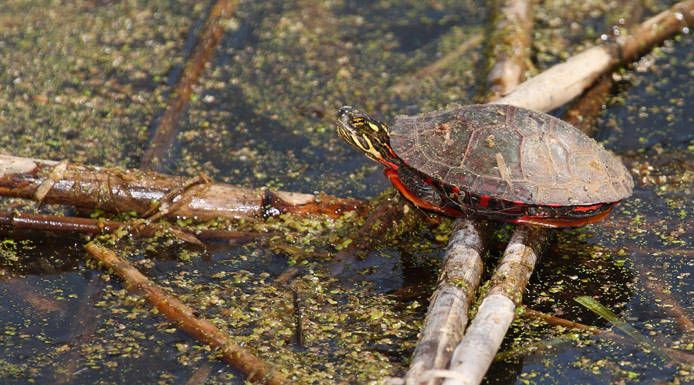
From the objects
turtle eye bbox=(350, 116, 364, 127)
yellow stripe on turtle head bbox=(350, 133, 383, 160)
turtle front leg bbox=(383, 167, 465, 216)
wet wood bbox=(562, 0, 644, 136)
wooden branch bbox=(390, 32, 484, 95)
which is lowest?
wet wood bbox=(562, 0, 644, 136)

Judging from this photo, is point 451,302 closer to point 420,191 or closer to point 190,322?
point 420,191

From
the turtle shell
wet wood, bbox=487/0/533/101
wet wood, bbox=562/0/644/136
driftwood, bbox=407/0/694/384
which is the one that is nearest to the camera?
the turtle shell

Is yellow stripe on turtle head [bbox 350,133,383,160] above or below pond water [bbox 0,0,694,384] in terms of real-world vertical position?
above

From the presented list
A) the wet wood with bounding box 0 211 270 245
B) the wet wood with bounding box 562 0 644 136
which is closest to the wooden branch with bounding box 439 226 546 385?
the wet wood with bounding box 0 211 270 245

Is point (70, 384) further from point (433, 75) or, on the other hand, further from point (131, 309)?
point (433, 75)

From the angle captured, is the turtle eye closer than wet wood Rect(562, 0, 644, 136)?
Yes

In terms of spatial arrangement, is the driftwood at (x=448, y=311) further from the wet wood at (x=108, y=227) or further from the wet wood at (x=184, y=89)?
the wet wood at (x=184, y=89)

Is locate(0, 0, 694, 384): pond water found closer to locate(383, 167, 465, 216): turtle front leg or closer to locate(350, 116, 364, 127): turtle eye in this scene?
locate(383, 167, 465, 216): turtle front leg
